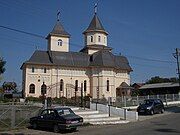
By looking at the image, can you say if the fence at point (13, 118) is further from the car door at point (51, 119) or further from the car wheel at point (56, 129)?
the car wheel at point (56, 129)

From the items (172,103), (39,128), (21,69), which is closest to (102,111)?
(39,128)

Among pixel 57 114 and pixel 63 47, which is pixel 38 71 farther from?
pixel 57 114

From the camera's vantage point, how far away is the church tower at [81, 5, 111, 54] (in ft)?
233

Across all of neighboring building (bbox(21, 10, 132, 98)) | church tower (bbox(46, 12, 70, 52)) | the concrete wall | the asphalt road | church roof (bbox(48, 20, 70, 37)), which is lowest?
the asphalt road

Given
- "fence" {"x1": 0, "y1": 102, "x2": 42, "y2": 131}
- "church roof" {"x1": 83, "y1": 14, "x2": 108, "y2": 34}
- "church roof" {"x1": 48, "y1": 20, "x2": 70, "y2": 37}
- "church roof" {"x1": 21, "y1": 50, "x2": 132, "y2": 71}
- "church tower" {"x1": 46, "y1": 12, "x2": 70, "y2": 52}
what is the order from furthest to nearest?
"church roof" {"x1": 83, "y1": 14, "x2": 108, "y2": 34} → "church roof" {"x1": 48, "y1": 20, "x2": 70, "y2": 37} → "church tower" {"x1": 46, "y1": 12, "x2": 70, "y2": 52} → "church roof" {"x1": 21, "y1": 50, "x2": 132, "y2": 71} → "fence" {"x1": 0, "y1": 102, "x2": 42, "y2": 131}

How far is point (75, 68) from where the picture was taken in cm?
6512

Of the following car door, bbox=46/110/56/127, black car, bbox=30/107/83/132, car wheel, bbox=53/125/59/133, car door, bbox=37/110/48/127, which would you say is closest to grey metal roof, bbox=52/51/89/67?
car door, bbox=37/110/48/127

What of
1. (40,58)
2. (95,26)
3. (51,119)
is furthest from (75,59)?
(51,119)

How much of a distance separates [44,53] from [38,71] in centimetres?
517

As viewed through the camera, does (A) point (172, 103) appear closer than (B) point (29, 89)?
Yes

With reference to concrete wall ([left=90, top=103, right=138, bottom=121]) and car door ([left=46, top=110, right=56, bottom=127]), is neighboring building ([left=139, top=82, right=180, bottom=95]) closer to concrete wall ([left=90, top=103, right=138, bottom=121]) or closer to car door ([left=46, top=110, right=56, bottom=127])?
concrete wall ([left=90, top=103, right=138, bottom=121])

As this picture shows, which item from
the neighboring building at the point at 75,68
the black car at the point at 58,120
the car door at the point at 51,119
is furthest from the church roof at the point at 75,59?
the car door at the point at 51,119

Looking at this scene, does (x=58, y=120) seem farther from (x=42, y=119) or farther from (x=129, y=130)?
(x=129, y=130)

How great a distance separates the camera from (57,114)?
60.6 feet
